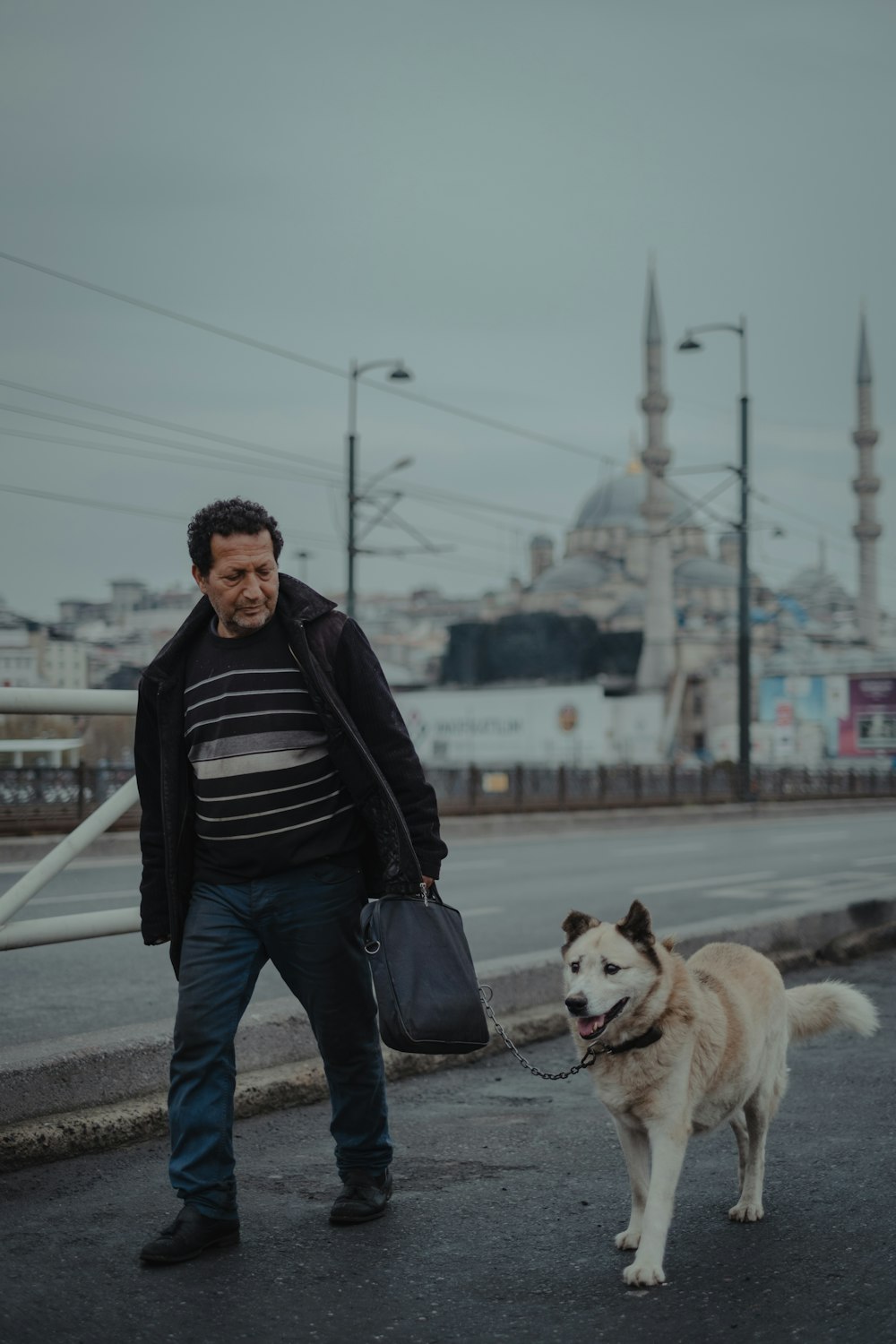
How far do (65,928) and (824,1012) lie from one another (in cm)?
246

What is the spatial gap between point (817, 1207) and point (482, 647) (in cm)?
9806

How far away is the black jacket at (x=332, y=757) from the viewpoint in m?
4.10

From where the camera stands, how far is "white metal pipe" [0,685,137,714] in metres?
4.91

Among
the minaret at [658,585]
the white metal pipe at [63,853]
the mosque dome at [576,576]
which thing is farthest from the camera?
the mosque dome at [576,576]

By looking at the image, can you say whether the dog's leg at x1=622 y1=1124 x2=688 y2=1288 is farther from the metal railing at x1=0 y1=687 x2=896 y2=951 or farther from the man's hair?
the metal railing at x1=0 y1=687 x2=896 y2=951

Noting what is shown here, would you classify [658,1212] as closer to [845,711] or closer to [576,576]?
[845,711]

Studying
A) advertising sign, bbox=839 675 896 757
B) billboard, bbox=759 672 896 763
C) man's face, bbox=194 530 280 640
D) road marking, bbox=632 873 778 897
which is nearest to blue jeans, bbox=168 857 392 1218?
man's face, bbox=194 530 280 640

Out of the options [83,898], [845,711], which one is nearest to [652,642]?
[845,711]

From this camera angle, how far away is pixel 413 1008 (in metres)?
3.95

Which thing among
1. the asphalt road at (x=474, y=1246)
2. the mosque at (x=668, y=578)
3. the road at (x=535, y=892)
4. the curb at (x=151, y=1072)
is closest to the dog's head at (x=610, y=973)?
the asphalt road at (x=474, y=1246)

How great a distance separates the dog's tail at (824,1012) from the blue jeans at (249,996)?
1.34 m

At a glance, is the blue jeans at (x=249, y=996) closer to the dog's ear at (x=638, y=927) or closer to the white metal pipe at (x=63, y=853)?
the dog's ear at (x=638, y=927)

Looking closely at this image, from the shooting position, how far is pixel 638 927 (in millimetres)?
3973

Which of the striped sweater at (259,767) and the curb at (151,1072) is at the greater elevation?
the striped sweater at (259,767)
